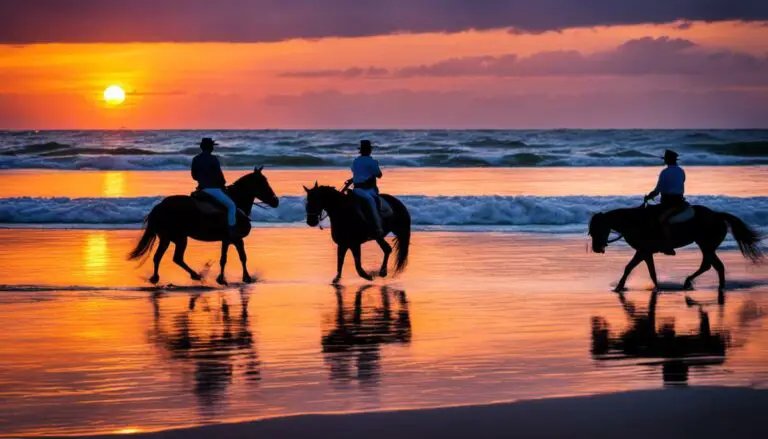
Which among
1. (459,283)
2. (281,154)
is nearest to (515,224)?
(459,283)

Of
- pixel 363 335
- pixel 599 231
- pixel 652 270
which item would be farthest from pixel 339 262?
pixel 363 335

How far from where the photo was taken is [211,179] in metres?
16.6

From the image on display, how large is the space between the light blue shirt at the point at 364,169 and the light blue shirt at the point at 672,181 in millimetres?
3881

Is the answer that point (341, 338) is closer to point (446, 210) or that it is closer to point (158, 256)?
point (158, 256)

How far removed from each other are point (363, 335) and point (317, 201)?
4.81 metres

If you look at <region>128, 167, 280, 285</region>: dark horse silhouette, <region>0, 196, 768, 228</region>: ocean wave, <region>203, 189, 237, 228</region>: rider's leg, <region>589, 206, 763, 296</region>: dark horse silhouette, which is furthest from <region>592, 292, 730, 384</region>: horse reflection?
<region>0, 196, 768, 228</region>: ocean wave

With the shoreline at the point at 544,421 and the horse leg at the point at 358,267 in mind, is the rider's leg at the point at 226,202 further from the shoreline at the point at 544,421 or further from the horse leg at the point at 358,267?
the shoreline at the point at 544,421

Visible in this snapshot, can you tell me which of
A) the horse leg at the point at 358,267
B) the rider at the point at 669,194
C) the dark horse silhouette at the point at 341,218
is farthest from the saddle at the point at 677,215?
the horse leg at the point at 358,267

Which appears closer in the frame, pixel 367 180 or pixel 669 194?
pixel 669 194

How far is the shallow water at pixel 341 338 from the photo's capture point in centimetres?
898

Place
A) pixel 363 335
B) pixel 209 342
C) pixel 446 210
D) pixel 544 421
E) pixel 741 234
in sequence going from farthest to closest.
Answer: pixel 446 210, pixel 741 234, pixel 363 335, pixel 209 342, pixel 544 421

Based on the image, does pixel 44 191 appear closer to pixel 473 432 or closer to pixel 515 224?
pixel 515 224

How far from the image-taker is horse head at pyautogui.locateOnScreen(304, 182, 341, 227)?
16.4 m

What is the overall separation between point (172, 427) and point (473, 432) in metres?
1.99
